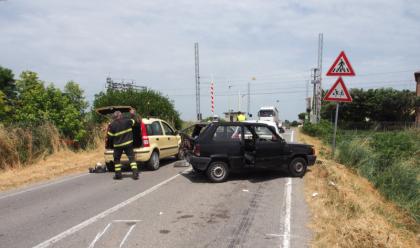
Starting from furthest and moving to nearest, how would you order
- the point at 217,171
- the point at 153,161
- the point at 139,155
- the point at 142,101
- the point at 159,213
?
the point at 142,101 → the point at 153,161 → the point at 139,155 → the point at 217,171 → the point at 159,213

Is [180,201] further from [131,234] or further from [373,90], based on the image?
[373,90]

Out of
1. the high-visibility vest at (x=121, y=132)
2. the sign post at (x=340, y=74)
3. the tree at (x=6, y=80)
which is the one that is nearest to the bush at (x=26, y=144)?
the high-visibility vest at (x=121, y=132)

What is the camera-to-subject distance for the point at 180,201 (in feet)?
24.5

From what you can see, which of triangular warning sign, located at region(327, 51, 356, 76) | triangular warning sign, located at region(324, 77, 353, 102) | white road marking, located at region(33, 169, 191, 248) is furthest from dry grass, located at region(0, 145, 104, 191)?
triangular warning sign, located at region(327, 51, 356, 76)

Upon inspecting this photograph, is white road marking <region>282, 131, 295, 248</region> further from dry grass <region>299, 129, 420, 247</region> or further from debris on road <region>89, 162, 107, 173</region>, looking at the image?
debris on road <region>89, 162, 107, 173</region>

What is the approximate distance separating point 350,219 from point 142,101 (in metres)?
17.9

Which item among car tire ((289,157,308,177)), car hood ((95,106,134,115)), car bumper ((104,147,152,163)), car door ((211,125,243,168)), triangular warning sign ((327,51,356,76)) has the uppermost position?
triangular warning sign ((327,51,356,76))

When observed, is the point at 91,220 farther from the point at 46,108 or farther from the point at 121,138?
the point at 46,108

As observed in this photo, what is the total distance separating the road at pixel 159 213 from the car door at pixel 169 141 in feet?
8.76

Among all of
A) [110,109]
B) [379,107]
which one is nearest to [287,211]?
[110,109]

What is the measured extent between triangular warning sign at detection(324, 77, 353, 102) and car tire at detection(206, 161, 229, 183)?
4217 millimetres

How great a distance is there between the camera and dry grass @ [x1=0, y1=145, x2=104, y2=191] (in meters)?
10.5

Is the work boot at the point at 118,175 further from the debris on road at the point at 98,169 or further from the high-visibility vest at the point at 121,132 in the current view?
the debris on road at the point at 98,169

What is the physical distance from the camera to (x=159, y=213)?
21.6 feet
